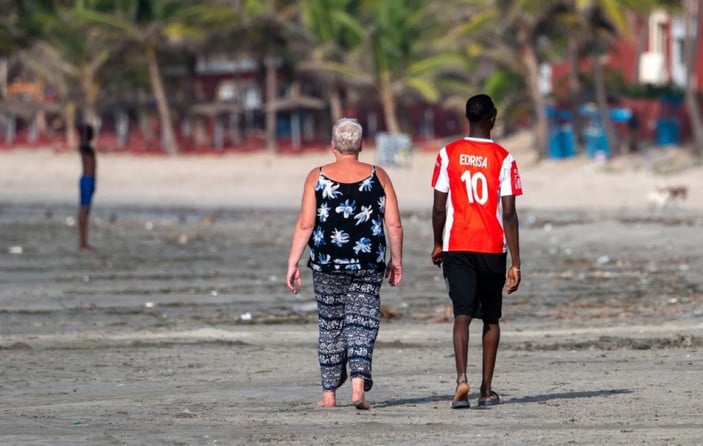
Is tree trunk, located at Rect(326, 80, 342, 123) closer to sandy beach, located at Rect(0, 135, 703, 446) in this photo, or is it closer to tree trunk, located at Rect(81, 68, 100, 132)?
tree trunk, located at Rect(81, 68, 100, 132)

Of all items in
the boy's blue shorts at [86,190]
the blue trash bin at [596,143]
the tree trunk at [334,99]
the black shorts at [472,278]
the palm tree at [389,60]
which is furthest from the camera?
the tree trunk at [334,99]

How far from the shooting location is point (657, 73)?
157 feet

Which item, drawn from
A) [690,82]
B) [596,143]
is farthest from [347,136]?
[596,143]

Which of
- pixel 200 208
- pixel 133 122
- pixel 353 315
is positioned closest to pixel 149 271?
pixel 353 315

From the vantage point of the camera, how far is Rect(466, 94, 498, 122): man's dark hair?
859cm

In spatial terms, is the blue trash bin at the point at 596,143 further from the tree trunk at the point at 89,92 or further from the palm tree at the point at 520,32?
the tree trunk at the point at 89,92

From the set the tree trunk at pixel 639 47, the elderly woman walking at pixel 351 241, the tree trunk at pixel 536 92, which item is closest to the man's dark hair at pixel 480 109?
the elderly woman walking at pixel 351 241

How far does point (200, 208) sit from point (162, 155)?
58.9ft

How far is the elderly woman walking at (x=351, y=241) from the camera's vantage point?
861 cm

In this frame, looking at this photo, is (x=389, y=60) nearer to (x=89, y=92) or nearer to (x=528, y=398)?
(x=89, y=92)

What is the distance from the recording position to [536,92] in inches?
Answer: 1626

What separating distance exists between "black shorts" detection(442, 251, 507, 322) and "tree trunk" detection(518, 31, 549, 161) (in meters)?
32.8

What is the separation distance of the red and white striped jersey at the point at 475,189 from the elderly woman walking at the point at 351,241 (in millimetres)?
303

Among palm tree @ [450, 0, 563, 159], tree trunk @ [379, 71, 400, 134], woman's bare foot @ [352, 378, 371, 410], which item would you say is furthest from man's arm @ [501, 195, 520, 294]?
tree trunk @ [379, 71, 400, 134]
